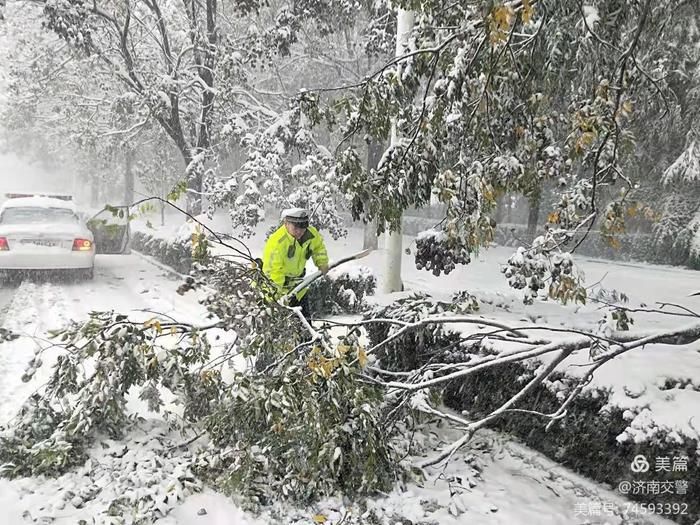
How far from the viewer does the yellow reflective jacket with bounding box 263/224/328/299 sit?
5191 millimetres

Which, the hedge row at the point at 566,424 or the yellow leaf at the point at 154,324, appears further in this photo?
the yellow leaf at the point at 154,324

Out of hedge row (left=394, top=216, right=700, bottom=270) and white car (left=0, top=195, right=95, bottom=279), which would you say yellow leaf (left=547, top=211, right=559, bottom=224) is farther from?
hedge row (left=394, top=216, right=700, bottom=270)

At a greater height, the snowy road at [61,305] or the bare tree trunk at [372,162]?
the bare tree trunk at [372,162]

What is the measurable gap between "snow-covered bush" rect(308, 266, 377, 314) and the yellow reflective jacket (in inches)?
116

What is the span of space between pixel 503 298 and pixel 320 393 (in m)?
3.77

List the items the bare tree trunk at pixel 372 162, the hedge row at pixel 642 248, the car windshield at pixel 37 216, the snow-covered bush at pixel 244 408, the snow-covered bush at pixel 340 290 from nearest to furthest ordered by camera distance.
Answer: the snow-covered bush at pixel 244 408 < the snow-covered bush at pixel 340 290 < the car windshield at pixel 37 216 < the bare tree trunk at pixel 372 162 < the hedge row at pixel 642 248

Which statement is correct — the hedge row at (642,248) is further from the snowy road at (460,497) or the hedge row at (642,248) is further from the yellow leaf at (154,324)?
the yellow leaf at (154,324)

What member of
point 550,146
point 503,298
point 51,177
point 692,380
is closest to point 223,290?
point 550,146

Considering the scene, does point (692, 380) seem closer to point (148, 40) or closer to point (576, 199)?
point (576, 199)

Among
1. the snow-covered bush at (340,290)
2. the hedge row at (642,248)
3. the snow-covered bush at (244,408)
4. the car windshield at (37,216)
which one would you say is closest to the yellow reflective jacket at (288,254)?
the snow-covered bush at (244,408)

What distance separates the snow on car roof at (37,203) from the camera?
34.9 feet

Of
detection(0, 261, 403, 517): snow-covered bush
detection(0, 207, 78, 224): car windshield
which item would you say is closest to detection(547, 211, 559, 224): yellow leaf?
detection(0, 261, 403, 517): snow-covered bush

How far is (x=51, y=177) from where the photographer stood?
2256 inches

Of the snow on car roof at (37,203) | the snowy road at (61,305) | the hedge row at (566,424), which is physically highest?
the snow on car roof at (37,203)
